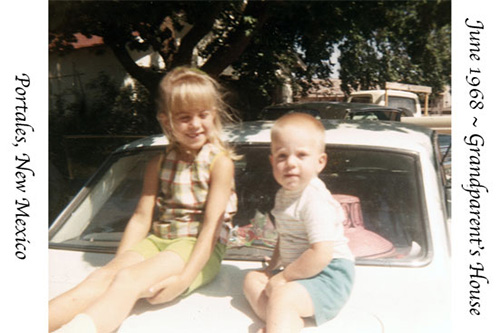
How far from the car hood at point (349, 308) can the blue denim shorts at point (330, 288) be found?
0.03m

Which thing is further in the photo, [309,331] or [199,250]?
[199,250]

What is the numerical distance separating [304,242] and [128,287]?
0.63 m

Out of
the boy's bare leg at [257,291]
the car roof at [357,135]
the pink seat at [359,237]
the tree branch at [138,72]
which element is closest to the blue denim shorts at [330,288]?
Result: the boy's bare leg at [257,291]

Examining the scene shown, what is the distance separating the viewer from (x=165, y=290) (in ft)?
5.34

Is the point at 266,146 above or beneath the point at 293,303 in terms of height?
above

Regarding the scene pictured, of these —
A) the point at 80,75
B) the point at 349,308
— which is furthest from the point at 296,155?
the point at 80,75

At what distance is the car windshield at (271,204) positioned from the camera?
201cm

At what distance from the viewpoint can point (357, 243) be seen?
79.6 inches

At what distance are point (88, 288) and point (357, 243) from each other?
3.62ft

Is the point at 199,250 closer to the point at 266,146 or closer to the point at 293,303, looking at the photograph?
the point at 293,303

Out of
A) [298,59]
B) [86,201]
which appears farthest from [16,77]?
[298,59]

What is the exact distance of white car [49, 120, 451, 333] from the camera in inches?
60.5

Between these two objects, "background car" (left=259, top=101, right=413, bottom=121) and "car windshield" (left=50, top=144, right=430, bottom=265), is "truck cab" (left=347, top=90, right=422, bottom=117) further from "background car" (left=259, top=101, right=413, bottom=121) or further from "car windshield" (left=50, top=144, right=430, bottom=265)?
"car windshield" (left=50, top=144, right=430, bottom=265)

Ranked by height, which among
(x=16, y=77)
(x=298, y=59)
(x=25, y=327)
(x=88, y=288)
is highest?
A: (x=298, y=59)
